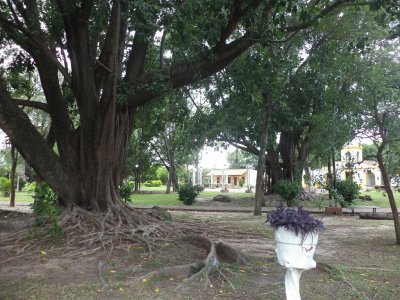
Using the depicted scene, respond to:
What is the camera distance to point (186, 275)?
6.55 metres

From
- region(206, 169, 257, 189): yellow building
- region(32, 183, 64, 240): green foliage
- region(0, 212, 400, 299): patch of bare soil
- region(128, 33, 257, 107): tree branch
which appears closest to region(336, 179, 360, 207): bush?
region(0, 212, 400, 299): patch of bare soil

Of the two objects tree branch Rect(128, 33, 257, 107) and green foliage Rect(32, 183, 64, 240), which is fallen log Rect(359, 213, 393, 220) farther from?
green foliage Rect(32, 183, 64, 240)

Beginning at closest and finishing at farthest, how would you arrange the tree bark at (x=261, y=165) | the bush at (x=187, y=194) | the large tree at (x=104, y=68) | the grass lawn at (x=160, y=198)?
the large tree at (x=104, y=68) < the tree bark at (x=261, y=165) < the bush at (x=187, y=194) < the grass lawn at (x=160, y=198)

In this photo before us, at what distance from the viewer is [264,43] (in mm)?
9320

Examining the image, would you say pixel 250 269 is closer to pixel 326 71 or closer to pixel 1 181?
pixel 326 71

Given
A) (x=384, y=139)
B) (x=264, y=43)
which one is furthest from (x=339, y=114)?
(x=264, y=43)

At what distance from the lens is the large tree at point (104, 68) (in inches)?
364

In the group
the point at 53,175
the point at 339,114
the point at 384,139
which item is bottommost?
the point at 53,175

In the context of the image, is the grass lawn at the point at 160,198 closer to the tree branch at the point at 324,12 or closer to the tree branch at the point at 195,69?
the tree branch at the point at 195,69

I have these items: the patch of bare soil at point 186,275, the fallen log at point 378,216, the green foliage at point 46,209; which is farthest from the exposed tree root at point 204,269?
the fallen log at point 378,216

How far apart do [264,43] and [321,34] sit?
852 cm

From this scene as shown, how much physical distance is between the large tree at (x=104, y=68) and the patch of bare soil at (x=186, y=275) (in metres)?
2.27

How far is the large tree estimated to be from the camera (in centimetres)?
924

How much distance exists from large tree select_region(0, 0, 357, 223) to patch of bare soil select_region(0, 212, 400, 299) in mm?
2272
